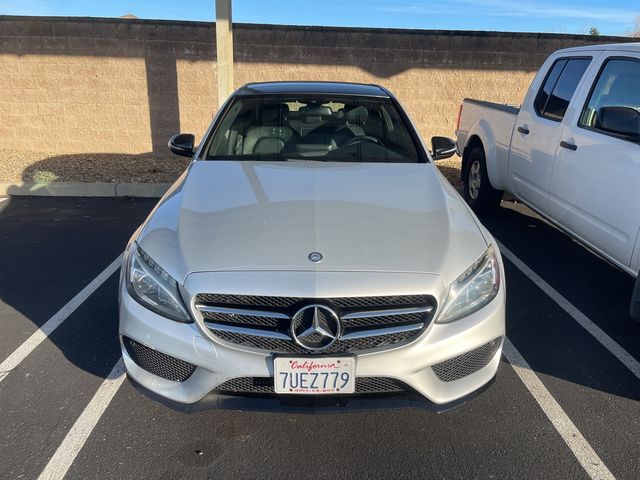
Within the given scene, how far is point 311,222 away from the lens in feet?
8.49

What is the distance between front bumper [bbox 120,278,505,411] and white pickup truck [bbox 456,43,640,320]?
1.28 m

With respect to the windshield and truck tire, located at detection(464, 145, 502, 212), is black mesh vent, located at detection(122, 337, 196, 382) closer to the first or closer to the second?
the windshield

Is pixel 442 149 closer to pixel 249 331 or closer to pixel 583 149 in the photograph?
pixel 583 149

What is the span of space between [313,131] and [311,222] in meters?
1.48

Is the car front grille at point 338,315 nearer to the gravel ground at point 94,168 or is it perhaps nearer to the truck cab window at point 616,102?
the truck cab window at point 616,102

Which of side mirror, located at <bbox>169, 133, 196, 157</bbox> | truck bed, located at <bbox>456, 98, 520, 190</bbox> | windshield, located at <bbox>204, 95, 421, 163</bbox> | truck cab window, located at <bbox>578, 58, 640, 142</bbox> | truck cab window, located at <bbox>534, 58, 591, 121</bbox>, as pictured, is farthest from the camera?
truck bed, located at <bbox>456, 98, 520, 190</bbox>

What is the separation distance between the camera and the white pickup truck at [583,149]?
3479 millimetres

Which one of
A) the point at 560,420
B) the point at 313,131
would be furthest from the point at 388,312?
the point at 313,131

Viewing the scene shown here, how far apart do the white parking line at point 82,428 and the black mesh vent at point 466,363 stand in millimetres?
1737

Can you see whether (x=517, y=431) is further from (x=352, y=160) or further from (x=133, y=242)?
(x=133, y=242)

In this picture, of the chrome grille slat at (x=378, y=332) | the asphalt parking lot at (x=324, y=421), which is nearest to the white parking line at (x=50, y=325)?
the asphalt parking lot at (x=324, y=421)

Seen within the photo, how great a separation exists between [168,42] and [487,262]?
25.2 ft

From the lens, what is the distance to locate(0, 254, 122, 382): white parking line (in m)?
3.19

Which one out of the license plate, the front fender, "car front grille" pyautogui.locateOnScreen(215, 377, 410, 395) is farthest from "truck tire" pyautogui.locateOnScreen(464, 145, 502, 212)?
the license plate
